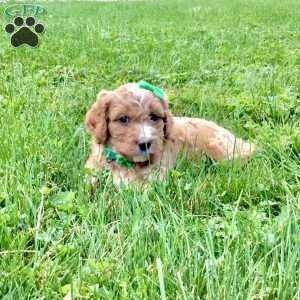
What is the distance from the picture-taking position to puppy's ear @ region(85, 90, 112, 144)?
440 cm

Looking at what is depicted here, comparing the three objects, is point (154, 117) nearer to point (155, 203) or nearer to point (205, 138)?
point (205, 138)

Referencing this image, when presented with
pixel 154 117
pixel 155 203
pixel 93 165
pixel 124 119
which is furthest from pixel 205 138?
pixel 155 203

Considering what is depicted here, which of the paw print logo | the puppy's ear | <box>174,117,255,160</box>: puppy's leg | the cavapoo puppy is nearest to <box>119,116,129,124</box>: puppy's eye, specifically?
the cavapoo puppy

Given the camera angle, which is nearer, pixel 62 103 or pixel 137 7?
pixel 62 103

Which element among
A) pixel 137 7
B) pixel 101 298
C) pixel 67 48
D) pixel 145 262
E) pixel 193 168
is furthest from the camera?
pixel 137 7

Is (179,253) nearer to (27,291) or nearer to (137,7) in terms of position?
(27,291)

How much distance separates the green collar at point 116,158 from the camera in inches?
171

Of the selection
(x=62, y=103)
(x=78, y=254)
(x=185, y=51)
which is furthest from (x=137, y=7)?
(x=78, y=254)

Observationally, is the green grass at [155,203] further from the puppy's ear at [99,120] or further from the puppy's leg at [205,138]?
the puppy's leg at [205,138]

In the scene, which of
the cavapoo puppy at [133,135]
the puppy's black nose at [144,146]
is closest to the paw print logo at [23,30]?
the cavapoo puppy at [133,135]

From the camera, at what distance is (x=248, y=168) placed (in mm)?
3928

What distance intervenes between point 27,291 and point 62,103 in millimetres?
2996

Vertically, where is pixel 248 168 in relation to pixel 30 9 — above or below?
below

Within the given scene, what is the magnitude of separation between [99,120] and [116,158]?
28 centimetres
